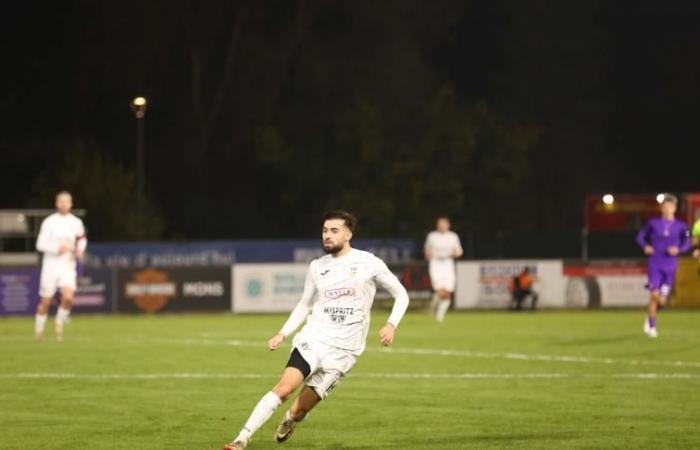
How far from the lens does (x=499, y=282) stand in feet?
139

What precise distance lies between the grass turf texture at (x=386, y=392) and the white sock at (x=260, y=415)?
4.08 ft

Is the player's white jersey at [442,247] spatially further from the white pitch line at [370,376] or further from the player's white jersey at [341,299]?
the player's white jersey at [341,299]

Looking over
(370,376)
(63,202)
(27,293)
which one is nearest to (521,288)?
(27,293)

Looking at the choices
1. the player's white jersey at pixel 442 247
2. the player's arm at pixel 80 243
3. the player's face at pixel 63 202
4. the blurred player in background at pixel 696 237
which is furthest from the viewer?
the player's white jersey at pixel 442 247

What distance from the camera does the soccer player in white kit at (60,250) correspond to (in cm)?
2555

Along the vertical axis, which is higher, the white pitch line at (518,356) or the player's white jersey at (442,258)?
the player's white jersey at (442,258)

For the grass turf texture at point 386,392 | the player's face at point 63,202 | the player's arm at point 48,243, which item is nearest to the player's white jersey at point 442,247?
the grass turf texture at point 386,392

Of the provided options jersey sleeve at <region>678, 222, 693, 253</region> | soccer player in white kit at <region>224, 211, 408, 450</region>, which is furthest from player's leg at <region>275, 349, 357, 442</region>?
jersey sleeve at <region>678, 222, 693, 253</region>

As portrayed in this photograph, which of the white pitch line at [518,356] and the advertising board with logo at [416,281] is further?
the advertising board with logo at [416,281]

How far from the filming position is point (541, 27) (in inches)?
3457

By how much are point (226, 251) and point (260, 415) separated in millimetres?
40476

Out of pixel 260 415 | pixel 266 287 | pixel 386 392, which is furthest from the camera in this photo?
→ pixel 266 287

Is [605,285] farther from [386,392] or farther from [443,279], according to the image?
[386,392]

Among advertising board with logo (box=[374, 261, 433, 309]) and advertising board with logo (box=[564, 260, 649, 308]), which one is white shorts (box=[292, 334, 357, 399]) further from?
advertising board with logo (box=[564, 260, 649, 308])
